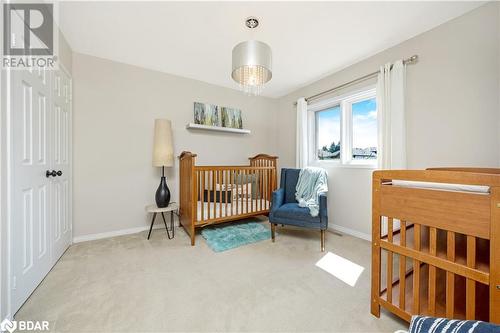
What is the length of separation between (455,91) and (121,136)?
362 centimetres

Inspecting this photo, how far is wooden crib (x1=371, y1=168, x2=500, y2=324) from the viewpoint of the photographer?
0.84 meters

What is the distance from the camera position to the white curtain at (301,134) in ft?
10.5

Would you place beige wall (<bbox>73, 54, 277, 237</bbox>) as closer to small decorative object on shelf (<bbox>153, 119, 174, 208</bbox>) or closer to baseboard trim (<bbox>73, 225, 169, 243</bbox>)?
baseboard trim (<bbox>73, 225, 169, 243</bbox>)

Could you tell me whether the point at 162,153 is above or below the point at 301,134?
below

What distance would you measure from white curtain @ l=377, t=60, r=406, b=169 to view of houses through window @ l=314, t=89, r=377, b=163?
0.98 feet

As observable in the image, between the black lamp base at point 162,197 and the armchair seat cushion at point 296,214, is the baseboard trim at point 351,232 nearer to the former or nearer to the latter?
the armchair seat cushion at point 296,214

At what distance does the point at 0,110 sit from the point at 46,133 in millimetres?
688

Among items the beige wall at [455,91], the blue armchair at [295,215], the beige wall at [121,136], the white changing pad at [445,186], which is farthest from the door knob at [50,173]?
the beige wall at [455,91]

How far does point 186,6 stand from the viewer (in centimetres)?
164

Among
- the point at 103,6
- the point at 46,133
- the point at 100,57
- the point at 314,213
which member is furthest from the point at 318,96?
the point at 46,133

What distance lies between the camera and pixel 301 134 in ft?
10.6

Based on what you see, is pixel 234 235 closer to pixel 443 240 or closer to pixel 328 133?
pixel 443 240

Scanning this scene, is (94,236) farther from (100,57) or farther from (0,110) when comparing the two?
(100,57)

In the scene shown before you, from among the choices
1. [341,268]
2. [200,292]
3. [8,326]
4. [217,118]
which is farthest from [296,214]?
[8,326]
